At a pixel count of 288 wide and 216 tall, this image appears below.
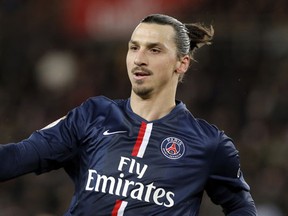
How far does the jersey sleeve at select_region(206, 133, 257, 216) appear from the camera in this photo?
13.9ft

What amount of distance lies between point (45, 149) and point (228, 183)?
0.88 metres

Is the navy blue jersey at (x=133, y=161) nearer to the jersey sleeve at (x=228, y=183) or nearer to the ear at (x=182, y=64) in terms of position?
the jersey sleeve at (x=228, y=183)

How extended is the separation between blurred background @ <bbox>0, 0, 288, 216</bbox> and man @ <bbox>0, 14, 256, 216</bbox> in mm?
4350

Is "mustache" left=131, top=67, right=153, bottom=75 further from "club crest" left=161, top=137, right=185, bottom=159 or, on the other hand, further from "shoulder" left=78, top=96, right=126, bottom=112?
"club crest" left=161, top=137, right=185, bottom=159

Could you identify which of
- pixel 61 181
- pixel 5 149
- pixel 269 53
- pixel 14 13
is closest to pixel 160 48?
pixel 5 149

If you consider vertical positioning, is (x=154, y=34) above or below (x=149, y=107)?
above

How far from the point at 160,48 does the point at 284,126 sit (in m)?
5.83

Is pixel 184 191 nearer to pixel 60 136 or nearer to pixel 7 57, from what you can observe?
pixel 60 136

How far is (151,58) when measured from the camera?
4238mm

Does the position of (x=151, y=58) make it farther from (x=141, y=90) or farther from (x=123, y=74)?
(x=123, y=74)

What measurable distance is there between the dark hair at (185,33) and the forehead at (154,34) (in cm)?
3

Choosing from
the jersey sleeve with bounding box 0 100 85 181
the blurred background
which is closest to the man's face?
the jersey sleeve with bounding box 0 100 85 181

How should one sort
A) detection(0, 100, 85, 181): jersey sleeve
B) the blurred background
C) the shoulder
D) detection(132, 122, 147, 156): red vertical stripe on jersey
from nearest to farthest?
detection(0, 100, 85, 181): jersey sleeve < detection(132, 122, 147, 156): red vertical stripe on jersey < the shoulder < the blurred background

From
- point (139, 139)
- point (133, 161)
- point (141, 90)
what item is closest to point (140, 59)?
point (141, 90)
